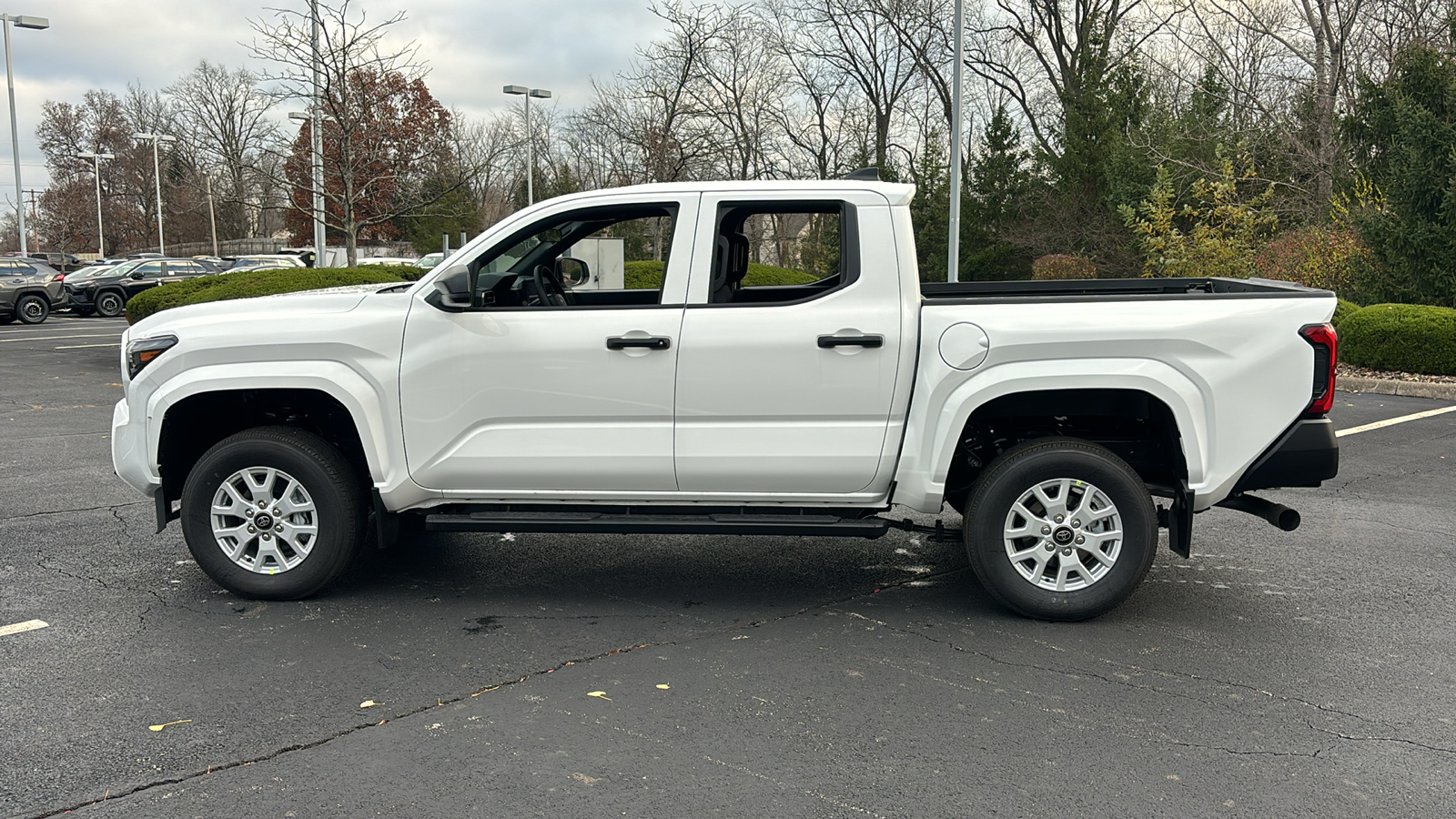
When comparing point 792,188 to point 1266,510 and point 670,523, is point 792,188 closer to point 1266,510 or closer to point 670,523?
point 670,523

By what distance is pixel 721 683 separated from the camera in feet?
15.0

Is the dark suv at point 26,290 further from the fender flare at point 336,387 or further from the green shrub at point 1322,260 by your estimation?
the green shrub at point 1322,260

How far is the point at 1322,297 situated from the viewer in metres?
5.14

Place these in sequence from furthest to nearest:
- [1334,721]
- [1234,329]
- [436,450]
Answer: [436,450], [1234,329], [1334,721]

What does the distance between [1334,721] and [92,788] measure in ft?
13.8

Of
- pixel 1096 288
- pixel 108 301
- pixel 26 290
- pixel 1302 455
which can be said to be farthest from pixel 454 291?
pixel 108 301

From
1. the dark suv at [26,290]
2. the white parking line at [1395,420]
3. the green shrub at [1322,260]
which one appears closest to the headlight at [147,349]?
the white parking line at [1395,420]

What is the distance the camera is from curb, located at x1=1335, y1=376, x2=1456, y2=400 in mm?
14047

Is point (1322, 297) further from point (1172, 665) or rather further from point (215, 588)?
Answer: point (215, 588)

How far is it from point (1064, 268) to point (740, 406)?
80.4 ft

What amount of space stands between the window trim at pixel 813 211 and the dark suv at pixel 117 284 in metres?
29.7

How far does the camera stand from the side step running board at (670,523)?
5.35 meters

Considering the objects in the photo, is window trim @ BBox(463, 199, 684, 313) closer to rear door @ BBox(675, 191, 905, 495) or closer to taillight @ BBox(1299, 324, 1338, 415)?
rear door @ BBox(675, 191, 905, 495)

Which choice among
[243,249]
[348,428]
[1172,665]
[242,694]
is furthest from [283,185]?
[243,249]
